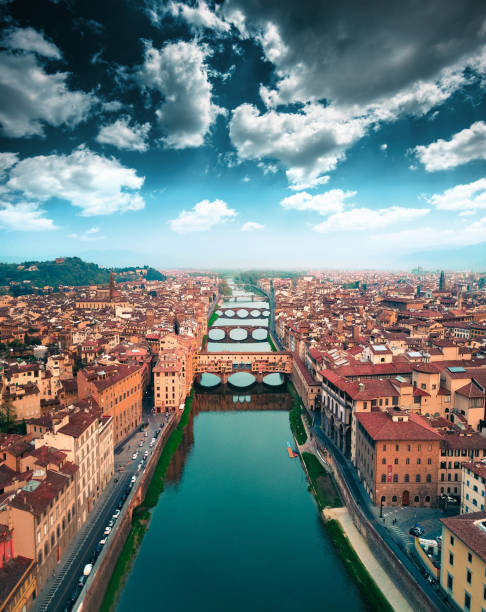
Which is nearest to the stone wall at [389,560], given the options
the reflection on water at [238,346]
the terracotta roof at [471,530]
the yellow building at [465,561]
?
the yellow building at [465,561]

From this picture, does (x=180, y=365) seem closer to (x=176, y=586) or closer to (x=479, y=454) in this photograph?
(x=176, y=586)

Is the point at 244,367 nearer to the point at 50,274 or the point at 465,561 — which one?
the point at 465,561

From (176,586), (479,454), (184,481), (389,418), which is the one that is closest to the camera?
(176,586)

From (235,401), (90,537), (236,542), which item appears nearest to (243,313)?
(235,401)

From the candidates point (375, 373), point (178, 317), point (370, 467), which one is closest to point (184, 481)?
point (370, 467)

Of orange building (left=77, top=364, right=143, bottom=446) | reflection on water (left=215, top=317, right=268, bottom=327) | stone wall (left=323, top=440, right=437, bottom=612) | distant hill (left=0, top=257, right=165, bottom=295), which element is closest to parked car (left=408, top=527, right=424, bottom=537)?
stone wall (left=323, top=440, right=437, bottom=612)

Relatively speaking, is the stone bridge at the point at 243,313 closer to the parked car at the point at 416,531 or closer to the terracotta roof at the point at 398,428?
the terracotta roof at the point at 398,428
